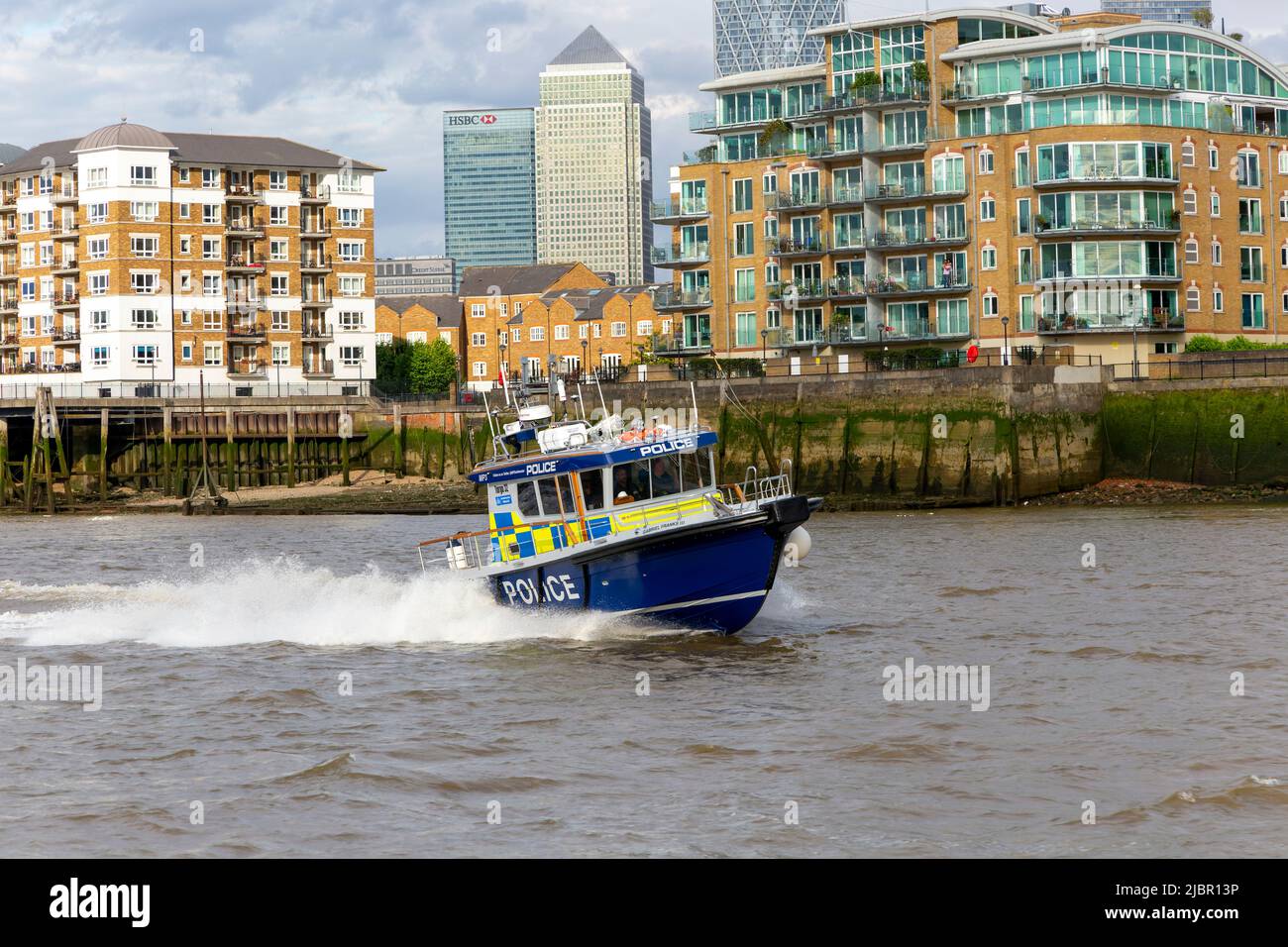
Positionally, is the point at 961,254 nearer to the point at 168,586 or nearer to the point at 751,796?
the point at 168,586

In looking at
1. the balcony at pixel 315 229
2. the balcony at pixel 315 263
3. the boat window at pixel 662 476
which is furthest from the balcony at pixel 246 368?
the boat window at pixel 662 476

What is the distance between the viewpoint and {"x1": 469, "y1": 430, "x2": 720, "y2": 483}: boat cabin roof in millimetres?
25703

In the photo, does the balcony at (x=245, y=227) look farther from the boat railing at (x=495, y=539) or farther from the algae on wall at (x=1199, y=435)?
the boat railing at (x=495, y=539)

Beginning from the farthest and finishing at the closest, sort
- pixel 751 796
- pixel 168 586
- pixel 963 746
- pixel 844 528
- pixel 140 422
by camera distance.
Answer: pixel 140 422
pixel 844 528
pixel 168 586
pixel 963 746
pixel 751 796

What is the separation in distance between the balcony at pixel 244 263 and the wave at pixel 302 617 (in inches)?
2618

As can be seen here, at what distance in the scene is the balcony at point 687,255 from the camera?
284 feet

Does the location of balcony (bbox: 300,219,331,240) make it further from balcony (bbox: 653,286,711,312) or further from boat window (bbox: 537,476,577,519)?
→ boat window (bbox: 537,476,577,519)

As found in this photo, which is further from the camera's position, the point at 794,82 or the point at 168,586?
the point at 794,82

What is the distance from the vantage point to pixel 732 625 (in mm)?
25922

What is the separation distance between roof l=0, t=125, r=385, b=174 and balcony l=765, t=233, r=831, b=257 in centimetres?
3532

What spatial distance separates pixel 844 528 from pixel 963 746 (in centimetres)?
3275

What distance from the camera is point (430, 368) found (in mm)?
Result: 134250
